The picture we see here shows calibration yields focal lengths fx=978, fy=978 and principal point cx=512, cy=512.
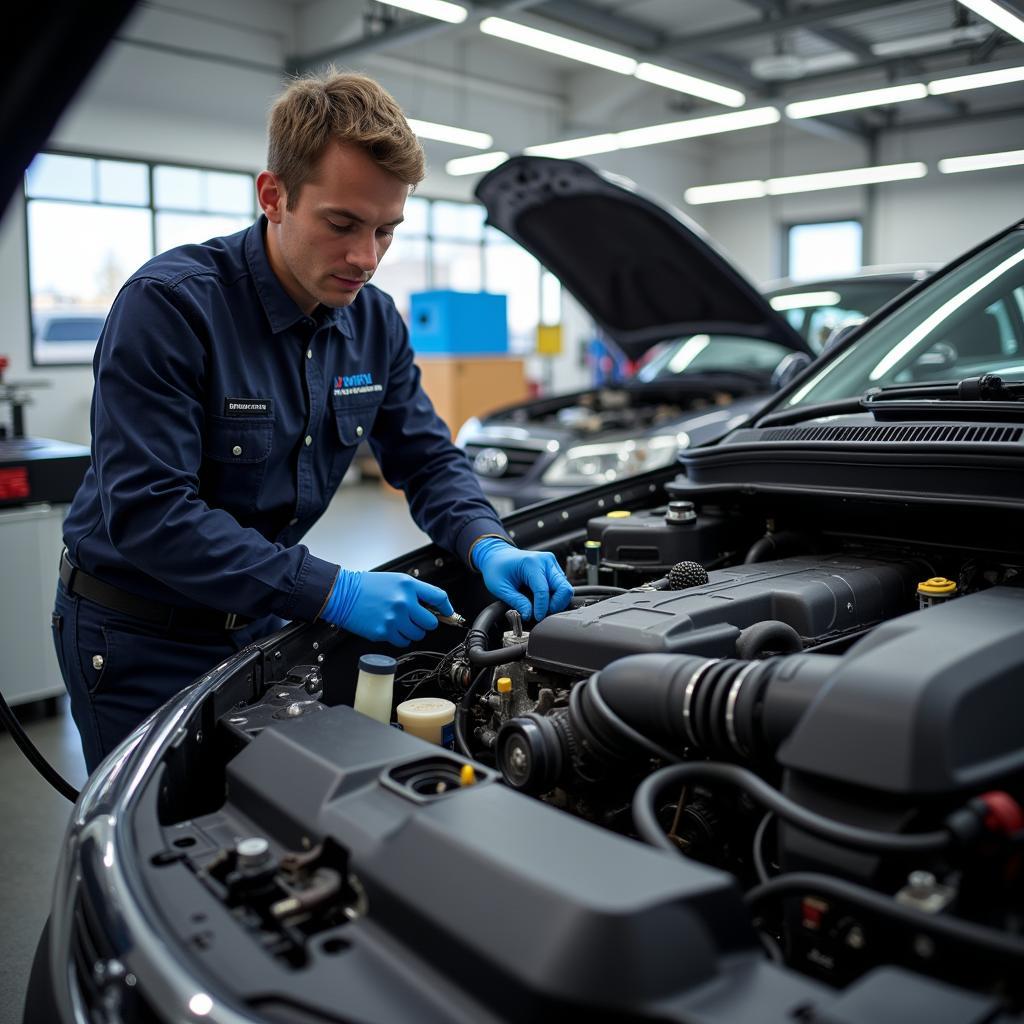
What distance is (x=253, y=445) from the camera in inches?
70.2

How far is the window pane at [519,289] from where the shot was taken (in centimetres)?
1353

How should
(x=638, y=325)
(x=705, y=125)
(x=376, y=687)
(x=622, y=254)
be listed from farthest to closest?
(x=705, y=125) < (x=638, y=325) < (x=622, y=254) < (x=376, y=687)

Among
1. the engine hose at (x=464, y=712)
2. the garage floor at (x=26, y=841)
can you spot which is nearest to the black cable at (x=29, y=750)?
the garage floor at (x=26, y=841)

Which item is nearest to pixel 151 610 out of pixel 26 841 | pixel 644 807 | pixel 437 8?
pixel 644 807

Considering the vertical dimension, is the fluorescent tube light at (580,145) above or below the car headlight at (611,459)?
above

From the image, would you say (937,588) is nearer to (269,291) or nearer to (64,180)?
(269,291)

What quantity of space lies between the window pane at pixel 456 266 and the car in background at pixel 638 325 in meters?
7.28

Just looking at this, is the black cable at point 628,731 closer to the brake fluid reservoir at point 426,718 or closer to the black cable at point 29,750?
the brake fluid reservoir at point 426,718

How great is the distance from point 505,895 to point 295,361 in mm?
1310

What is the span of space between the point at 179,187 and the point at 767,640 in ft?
31.2

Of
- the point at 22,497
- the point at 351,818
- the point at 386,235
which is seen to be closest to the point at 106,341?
the point at 386,235

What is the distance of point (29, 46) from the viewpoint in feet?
2.22

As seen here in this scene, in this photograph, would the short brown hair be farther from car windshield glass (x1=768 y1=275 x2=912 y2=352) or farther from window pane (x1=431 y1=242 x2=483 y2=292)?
window pane (x1=431 y1=242 x2=483 y2=292)

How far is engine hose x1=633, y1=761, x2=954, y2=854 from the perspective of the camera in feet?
2.85
